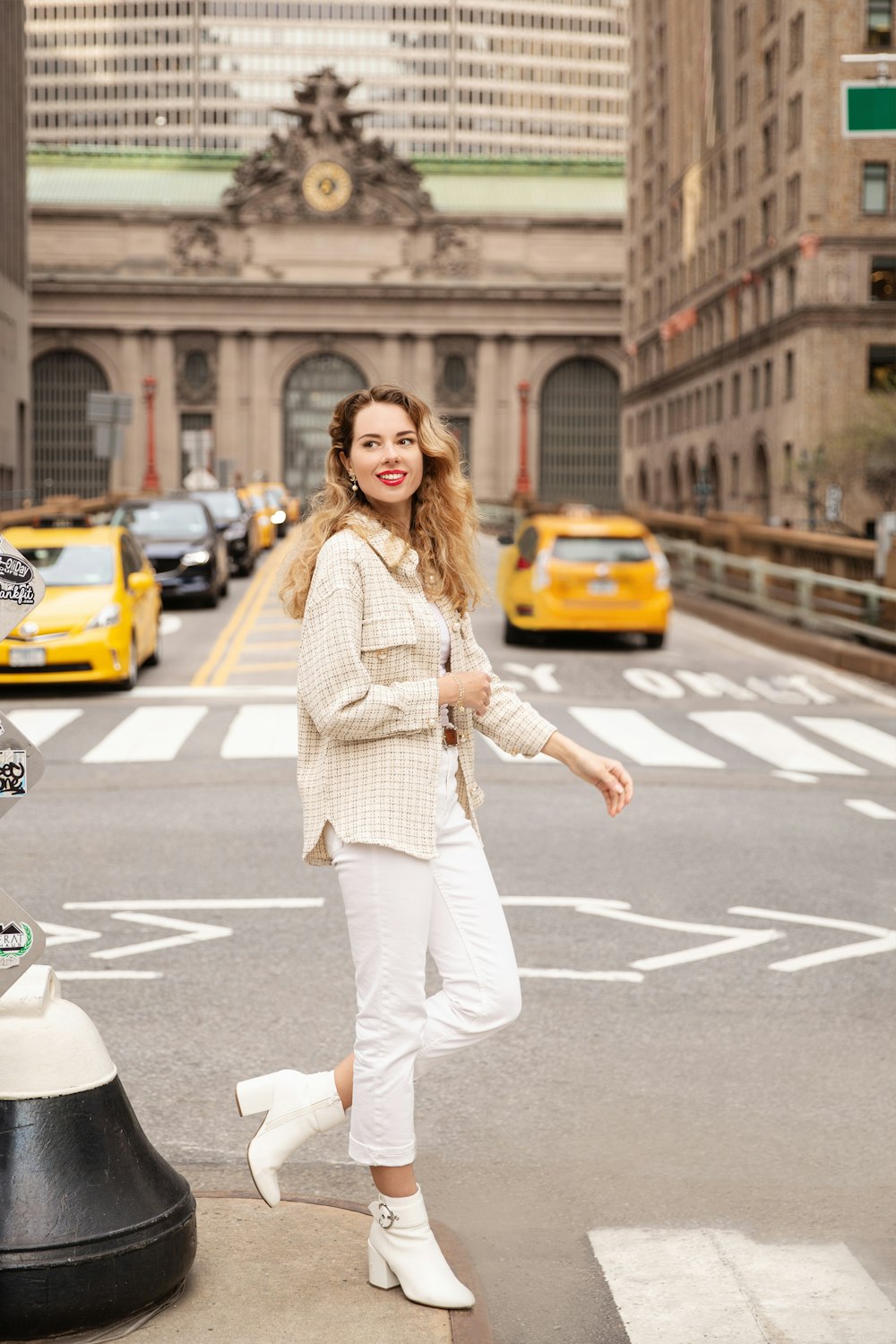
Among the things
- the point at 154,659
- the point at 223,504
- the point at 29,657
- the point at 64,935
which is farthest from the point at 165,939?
the point at 223,504

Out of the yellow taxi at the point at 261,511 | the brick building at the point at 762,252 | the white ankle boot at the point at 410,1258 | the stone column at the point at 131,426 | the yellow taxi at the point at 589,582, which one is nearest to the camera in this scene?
the white ankle boot at the point at 410,1258

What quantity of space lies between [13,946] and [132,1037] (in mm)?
2590

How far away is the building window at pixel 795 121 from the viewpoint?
60062 millimetres

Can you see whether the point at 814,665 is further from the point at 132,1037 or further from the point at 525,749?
the point at 525,749

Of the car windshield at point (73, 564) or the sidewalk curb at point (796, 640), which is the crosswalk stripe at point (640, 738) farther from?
the car windshield at point (73, 564)

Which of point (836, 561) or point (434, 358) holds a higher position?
point (434, 358)

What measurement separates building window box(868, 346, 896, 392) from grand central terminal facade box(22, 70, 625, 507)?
33.0m

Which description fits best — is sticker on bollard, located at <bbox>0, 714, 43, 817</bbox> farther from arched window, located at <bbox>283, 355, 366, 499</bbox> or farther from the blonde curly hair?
arched window, located at <bbox>283, 355, 366, 499</bbox>

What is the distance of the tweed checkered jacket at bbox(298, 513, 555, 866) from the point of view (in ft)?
13.0

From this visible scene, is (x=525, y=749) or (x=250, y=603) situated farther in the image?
(x=250, y=603)

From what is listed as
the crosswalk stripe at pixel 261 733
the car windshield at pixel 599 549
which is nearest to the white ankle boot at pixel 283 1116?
the crosswalk stripe at pixel 261 733

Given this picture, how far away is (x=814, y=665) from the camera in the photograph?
71.7 feet

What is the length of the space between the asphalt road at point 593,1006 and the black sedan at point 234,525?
22296 mm

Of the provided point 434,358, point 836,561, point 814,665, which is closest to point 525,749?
point 814,665
